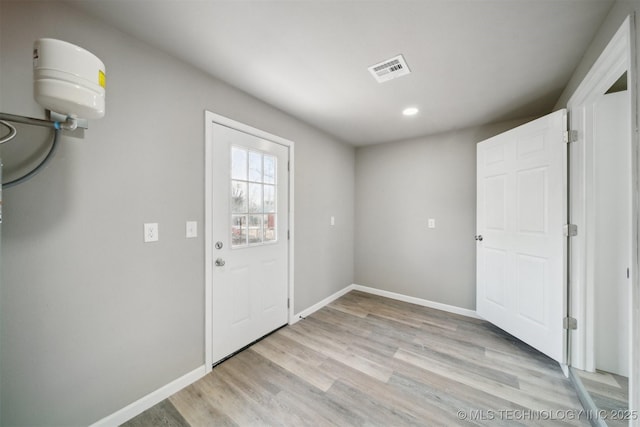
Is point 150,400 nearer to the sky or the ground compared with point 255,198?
nearer to the ground

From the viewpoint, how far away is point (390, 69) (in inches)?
68.2

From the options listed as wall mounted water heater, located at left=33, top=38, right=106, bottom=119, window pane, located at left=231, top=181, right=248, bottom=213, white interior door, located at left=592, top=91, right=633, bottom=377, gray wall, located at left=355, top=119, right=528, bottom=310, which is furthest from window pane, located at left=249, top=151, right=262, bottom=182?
white interior door, located at left=592, top=91, right=633, bottom=377

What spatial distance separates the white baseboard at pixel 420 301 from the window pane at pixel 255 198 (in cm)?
222

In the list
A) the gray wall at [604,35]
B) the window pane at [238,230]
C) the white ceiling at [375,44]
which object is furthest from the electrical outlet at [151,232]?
the gray wall at [604,35]

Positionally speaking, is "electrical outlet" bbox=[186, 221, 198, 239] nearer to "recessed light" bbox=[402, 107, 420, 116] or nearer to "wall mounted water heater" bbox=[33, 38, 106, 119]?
"wall mounted water heater" bbox=[33, 38, 106, 119]

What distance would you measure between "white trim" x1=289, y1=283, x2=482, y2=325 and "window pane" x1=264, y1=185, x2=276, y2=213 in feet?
4.24

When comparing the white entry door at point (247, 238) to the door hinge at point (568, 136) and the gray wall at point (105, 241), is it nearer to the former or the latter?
the gray wall at point (105, 241)

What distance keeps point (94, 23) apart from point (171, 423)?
2.36 m

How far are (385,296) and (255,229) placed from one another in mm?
2331

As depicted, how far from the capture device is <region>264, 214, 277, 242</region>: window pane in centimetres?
235

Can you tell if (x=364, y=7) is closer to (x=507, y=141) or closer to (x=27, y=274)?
(x=507, y=141)

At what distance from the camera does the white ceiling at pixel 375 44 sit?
123 centimetres

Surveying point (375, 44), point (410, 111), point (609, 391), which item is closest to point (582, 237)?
point (609, 391)

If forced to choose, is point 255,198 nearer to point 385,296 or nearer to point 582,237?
point 385,296
